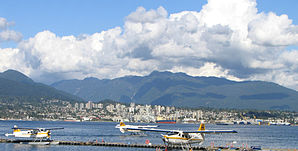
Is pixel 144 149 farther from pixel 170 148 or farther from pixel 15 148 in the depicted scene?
pixel 15 148

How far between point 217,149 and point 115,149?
25184mm

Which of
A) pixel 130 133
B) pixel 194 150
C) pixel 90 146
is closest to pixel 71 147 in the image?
pixel 90 146

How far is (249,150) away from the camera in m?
90.8

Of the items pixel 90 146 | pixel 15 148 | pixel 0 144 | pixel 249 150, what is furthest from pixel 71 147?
pixel 249 150

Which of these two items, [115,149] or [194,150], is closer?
[194,150]

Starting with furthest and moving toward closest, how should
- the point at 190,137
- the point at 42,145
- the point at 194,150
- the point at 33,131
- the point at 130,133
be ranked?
the point at 130,133, the point at 33,131, the point at 42,145, the point at 194,150, the point at 190,137

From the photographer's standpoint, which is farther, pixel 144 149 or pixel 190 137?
A: pixel 144 149

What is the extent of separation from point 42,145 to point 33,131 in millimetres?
8594

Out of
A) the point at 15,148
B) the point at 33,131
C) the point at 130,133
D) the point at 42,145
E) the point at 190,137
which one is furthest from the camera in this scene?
the point at 130,133

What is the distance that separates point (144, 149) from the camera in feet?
337

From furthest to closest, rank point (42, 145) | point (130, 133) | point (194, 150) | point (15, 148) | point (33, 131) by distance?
point (130, 133) → point (33, 131) → point (42, 145) → point (15, 148) → point (194, 150)

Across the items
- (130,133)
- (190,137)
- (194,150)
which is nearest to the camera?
(190,137)

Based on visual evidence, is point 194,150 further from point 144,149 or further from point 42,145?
point 42,145

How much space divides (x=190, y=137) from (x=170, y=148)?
14528 mm
